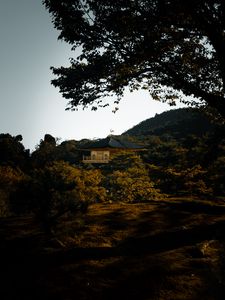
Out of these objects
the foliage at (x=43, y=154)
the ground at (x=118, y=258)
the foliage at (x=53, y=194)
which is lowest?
the ground at (x=118, y=258)

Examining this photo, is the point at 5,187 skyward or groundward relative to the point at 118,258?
skyward

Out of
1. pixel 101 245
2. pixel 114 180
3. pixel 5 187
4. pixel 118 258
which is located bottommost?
pixel 118 258

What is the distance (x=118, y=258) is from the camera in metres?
9.58

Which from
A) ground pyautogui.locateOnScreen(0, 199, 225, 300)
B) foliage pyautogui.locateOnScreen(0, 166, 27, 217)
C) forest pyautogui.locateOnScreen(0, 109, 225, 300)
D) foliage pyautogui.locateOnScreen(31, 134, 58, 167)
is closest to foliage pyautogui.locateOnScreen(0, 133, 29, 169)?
foliage pyautogui.locateOnScreen(31, 134, 58, 167)

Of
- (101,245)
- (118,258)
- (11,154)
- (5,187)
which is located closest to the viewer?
(118,258)

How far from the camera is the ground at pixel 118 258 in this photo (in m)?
7.58

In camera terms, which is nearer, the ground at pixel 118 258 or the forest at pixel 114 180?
the ground at pixel 118 258

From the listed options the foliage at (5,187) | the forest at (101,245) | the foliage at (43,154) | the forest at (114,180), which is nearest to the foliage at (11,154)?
the forest at (114,180)

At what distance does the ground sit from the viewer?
7.58 metres

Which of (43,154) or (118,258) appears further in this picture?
(43,154)

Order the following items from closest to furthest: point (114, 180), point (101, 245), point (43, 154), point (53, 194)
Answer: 1. point (101, 245)
2. point (53, 194)
3. point (114, 180)
4. point (43, 154)

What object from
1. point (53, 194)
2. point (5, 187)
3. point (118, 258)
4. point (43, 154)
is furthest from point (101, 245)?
point (43, 154)

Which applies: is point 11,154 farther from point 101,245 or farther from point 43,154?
point 101,245

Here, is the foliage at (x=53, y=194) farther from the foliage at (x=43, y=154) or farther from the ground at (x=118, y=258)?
the foliage at (x=43, y=154)
